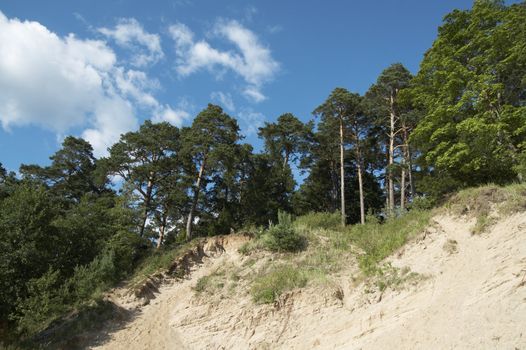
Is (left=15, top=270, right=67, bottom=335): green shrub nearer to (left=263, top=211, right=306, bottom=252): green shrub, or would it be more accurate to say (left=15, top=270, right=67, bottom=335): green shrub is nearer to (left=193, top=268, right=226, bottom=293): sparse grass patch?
(left=193, top=268, right=226, bottom=293): sparse grass patch

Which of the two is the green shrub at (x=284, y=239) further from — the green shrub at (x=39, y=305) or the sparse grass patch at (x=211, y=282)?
the green shrub at (x=39, y=305)

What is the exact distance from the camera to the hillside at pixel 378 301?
10.3 m

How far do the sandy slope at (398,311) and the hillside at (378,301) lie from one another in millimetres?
36

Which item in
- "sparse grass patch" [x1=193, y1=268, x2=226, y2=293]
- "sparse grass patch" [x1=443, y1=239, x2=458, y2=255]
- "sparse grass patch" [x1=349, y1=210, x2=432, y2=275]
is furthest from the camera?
"sparse grass patch" [x1=193, y1=268, x2=226, y2=293]

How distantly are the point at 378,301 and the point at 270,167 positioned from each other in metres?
22.1

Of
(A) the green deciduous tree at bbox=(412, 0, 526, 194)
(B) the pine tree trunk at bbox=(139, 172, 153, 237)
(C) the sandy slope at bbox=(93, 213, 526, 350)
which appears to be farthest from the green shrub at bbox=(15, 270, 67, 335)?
(A) the green deciduous tree at bbox=(412, 0, 526, 194)

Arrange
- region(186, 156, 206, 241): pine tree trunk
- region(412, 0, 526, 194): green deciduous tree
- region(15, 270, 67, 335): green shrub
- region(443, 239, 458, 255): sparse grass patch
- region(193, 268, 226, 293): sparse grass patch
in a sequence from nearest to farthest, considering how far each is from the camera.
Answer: region(443, 239, 458, 255): sparse grass patch < region(15, 270, 67, 335): green shrub < region(193, 268, 226, 293): sparse grass patch < region(412, 0, 526, 194): green deciduous tree < region(186, 156, 206, 241): pine tree trunk

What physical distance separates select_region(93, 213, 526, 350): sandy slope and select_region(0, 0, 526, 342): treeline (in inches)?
179

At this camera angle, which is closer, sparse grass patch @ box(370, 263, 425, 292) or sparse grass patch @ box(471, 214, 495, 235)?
sparse grass patch @ box(370, 263, 425, 292)

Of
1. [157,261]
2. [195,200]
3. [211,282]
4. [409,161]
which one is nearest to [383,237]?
Result: [211,282]

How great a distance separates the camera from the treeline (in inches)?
723

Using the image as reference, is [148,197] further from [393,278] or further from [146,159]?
[393,278]

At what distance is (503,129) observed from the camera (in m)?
18.6

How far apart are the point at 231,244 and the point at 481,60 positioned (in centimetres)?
1664
